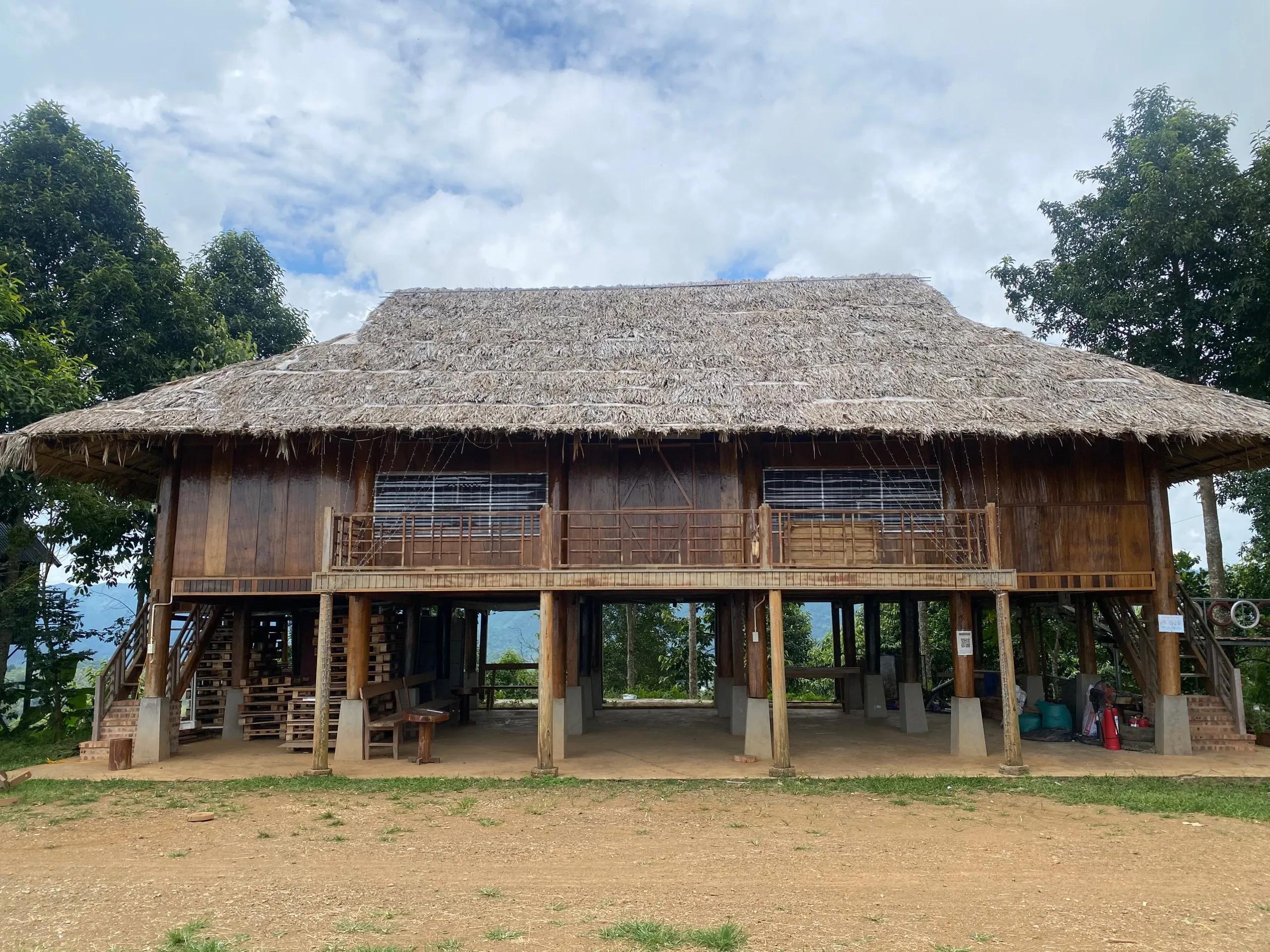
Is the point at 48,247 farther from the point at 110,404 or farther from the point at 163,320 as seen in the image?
the point at 110,404

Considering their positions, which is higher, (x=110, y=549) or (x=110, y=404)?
(x=110, y=404)

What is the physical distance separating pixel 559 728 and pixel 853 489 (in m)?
5.47

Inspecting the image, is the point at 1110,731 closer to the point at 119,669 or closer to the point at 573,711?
the point at 573,711

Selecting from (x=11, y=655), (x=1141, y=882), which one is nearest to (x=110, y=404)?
(x=11, y=655)

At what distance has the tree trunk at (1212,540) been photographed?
1655cm

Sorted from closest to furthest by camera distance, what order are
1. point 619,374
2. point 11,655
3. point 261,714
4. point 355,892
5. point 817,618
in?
point 355,892
point 619,374
point 261,714
point 11,655
point 817,618

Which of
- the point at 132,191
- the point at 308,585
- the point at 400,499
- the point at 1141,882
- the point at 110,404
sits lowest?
the point at 1141,882

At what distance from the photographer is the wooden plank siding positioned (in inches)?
477

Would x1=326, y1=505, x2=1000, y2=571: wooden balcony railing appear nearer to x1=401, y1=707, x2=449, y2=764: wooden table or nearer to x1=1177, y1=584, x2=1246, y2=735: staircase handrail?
x1=401, y1=707, x2=449, y2=764: wooden table

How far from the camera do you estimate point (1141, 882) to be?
20.4 ft

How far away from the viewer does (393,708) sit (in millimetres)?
14000

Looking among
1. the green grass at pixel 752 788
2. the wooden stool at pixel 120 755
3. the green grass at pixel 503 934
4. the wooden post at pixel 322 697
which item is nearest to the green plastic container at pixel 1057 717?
the green grass at pixel 752 788

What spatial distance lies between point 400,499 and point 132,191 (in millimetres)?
10571

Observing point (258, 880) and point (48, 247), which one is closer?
point (258, 880)
